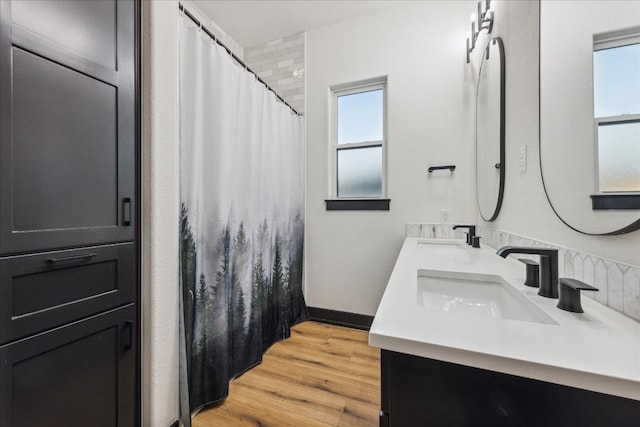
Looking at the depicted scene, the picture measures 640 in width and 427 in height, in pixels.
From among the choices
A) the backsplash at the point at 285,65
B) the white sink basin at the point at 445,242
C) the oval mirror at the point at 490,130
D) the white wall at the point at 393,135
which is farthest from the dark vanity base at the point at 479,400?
the backsplash at the point at 285,65

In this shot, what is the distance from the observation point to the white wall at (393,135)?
A: 1968 mm

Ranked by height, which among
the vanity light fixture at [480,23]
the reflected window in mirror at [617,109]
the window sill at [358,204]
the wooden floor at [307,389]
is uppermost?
the vanity light fixture at [480,23]

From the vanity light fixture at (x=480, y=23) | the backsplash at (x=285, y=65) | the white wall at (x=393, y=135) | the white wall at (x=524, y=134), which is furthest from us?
the backsplash at (x=285, y=65)

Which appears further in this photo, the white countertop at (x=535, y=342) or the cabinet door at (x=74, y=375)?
the cabinet door at (x=74, y=375)

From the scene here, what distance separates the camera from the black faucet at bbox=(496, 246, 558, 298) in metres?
0.69

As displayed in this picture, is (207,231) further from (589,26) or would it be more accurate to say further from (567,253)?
(589,26)

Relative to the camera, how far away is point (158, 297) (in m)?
1.09

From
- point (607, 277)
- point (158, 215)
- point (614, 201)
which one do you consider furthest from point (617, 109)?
point (158, 215)

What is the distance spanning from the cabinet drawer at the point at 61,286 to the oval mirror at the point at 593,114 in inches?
63.3

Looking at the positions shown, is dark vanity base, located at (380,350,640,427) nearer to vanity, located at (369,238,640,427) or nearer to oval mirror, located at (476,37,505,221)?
vanity, located at (369,238,640,427)

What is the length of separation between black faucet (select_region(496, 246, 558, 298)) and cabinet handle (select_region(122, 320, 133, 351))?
56.0 inches

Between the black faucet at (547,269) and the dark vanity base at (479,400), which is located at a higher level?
the black faucet at (547,269)

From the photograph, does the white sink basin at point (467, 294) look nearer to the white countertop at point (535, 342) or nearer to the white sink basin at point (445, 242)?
the white countertop at point (535, 342)

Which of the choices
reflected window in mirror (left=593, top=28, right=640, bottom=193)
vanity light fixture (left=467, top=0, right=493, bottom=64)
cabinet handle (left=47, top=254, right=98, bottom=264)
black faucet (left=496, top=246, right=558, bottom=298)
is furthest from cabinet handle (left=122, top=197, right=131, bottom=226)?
vanity light fixture (left=467, top=0, right=493, bottom=64)
